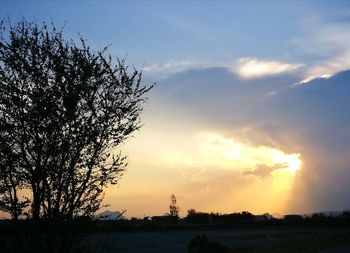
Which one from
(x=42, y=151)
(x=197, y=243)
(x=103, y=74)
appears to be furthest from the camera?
(x=197, y=243)

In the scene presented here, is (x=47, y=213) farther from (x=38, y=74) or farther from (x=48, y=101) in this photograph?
(x=38, y=74)

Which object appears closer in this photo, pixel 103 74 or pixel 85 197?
pixel 85 197

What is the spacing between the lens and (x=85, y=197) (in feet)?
44.5

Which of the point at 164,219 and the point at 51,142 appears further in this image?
the point at 164,219

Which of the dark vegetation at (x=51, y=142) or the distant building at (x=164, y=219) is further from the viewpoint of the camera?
the distant building at (x=164, y=219)

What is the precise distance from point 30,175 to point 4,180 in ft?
2.58

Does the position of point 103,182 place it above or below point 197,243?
above

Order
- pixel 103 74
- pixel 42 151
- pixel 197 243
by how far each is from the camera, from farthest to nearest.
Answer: pixel 197 243, pixel 103 74, pixel 42 151

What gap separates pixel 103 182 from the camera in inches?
543

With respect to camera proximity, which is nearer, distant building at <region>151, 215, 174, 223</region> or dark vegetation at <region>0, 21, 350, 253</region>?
dark vegetation at <region>0, 21, 350, 253</region>

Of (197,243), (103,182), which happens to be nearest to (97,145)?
(103,182)

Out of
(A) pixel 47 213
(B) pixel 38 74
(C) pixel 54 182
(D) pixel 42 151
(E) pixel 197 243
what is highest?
(B) pixel 38 74

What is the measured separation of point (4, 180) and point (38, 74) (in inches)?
126

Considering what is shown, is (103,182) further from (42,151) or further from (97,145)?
(42,151)
